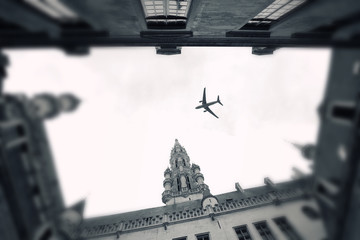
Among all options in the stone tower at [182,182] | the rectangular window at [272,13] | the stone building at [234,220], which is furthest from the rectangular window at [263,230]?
the stone tower at [182,182]

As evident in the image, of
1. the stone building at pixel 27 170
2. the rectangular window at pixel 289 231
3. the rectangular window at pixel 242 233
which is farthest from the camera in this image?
the rectangular window at pixel 242 233

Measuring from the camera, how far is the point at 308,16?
317 inches

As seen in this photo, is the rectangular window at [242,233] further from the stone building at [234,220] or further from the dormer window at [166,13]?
the dormer window at [166,13]

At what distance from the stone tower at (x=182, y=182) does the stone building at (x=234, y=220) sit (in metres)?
10.8

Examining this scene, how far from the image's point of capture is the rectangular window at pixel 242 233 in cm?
1596

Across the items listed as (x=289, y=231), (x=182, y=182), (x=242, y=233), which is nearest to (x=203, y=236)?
(x=242, y=233)

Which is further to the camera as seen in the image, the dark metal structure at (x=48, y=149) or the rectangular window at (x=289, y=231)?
the rectangular window at (x=289, y=231)

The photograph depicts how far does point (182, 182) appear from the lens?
45938mm

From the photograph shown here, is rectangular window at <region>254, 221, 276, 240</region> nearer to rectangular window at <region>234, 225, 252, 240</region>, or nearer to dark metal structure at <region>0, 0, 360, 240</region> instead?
rectangular window at <region>234, 225, 252, 240</region>

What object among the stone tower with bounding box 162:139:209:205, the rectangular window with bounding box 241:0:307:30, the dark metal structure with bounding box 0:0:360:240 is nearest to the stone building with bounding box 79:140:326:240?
the dark metal structure with bounding box 0:0:360:240

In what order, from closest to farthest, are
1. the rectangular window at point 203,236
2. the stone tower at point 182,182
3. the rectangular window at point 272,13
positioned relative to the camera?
1. the rectangular window at point 272,13
2. the rectangular window at point 203,236
3. the stone tower at point 182,182

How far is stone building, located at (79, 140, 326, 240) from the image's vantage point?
309 centimetres

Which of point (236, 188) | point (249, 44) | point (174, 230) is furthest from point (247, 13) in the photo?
point (236, 188)

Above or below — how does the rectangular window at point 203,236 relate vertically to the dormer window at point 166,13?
below
